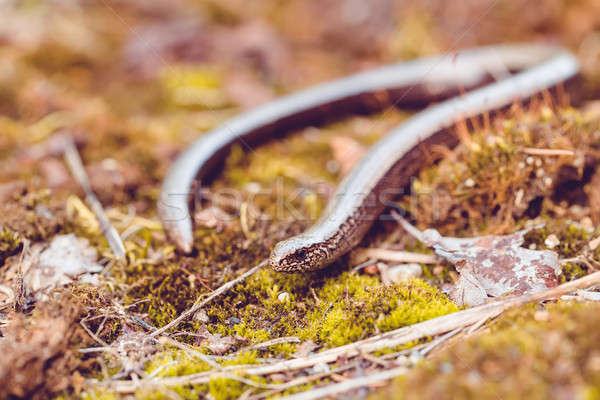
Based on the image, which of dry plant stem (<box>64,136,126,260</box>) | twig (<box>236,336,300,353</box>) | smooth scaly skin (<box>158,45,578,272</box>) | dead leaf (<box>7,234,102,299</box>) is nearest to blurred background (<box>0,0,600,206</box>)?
dry plant stem (<box>64,136,126,260</box>)

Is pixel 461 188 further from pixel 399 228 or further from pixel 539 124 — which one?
pixel 539 124

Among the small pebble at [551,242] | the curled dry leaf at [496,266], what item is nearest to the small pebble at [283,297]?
the curled dry leaf at [496,266]

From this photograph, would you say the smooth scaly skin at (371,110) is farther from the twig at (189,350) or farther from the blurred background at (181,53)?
the twig at (189,350)

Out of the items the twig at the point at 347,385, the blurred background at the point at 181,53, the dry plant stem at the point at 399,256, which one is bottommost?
the twig at the point at 347,385

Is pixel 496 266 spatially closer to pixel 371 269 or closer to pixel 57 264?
pixel 371 269

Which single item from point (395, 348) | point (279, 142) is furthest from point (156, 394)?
point (279, 142)

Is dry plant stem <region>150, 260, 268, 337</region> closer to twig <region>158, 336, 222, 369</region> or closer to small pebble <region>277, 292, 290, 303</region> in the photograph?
twig <region>158, 336, 222, 369</region>

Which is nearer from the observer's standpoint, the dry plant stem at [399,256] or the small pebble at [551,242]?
the small pebble at [551,242]
